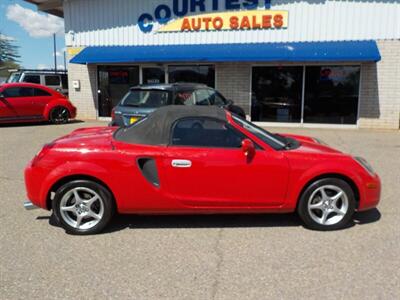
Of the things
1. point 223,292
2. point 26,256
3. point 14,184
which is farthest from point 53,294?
point 14,184

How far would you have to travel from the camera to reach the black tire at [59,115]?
14576mm

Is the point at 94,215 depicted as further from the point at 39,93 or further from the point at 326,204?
the point at 39,93

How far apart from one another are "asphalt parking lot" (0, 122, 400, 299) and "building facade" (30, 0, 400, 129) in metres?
8.87

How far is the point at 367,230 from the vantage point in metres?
4.53

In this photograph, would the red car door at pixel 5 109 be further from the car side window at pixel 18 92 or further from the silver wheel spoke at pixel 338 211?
the silver wheel spoke at pixel 338 211

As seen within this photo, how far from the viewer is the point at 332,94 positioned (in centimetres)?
1377

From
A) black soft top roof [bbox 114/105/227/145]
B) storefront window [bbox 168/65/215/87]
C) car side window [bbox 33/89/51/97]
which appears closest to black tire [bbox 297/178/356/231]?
black soft top roof [bbox 114/105/227/145]

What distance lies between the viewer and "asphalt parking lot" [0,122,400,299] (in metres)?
3.24

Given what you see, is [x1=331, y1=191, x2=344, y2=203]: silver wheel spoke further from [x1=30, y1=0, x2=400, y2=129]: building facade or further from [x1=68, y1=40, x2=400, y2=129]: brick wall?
[x1=68, y1=40, x2=400, y2=129]: brick wall

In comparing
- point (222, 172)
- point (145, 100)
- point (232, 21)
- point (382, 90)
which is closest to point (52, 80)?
point (232, 21)

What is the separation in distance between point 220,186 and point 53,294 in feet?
6.58

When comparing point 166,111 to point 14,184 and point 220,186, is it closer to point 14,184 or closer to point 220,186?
point 220,186

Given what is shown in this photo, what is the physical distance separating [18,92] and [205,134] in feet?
37.7

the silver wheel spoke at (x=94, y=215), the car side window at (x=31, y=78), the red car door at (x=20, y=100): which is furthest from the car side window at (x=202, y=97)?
the car side window at (x=31, y=78)
